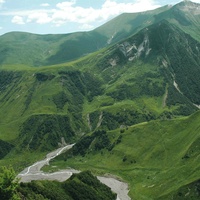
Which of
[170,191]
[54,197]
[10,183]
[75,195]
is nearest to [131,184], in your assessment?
[170,191]

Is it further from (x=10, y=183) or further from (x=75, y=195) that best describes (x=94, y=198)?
(x=10, y=183)

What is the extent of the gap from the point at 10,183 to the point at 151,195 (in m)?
81.5

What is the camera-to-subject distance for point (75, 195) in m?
148

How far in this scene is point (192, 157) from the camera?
586 ft

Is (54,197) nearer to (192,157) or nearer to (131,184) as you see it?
(131,184)

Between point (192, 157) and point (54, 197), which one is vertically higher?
point (54, 197)

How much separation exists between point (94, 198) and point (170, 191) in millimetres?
32876

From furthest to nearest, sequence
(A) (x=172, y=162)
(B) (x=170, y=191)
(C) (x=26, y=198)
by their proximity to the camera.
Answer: (A) (x=172, y=162) < (B) (x=170, y=191) < (C) (x=26, y=198)

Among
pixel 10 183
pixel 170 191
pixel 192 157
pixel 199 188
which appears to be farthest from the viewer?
pixel 192 157

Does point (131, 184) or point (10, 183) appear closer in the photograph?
point (10, 183)

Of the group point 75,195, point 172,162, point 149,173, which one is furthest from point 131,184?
point 75,195

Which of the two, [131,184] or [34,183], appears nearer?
[34,183]

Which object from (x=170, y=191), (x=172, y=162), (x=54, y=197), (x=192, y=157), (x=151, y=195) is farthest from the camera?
(x=172, y=162)

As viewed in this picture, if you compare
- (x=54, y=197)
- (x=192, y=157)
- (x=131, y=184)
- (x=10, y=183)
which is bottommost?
(x=131, y=184)
